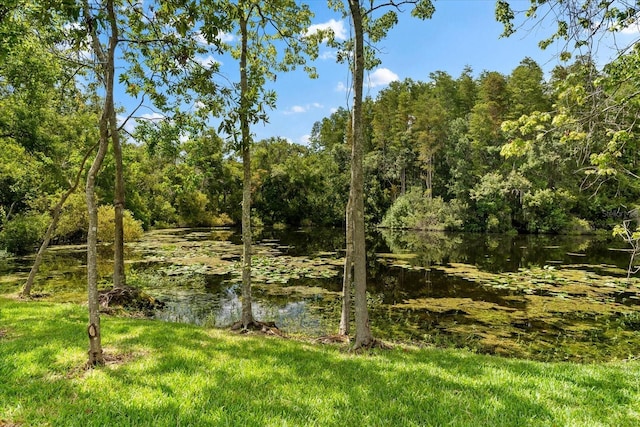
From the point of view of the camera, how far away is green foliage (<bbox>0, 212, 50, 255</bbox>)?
1992 cm

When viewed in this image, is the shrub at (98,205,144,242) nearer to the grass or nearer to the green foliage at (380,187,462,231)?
the grass

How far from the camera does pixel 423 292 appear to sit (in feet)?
44.7

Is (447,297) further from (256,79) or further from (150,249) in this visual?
(150,249)

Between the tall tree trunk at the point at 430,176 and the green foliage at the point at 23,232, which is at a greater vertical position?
the tall tree trunk at the point at 430,176

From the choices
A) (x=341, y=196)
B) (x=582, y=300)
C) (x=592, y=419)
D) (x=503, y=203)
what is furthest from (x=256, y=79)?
(x=341, y=196)

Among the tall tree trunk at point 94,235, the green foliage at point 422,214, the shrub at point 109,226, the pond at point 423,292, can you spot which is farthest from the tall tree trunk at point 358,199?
the green foliage at point 422,214

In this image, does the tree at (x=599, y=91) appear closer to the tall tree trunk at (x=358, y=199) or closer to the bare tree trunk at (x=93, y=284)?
the tall tree trunk at (x=358, y=199)

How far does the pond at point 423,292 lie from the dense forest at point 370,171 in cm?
403

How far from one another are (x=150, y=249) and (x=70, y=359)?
20.2 meters

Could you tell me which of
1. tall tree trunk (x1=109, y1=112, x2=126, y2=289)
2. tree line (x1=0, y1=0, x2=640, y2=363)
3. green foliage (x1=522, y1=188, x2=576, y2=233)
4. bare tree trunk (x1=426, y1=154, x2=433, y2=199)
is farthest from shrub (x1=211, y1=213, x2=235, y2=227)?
tall tree trunk (x1=109, y1=112, x2=126, y2=289)

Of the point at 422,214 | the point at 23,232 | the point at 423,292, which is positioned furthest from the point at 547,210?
the point at 23,232

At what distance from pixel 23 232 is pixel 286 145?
144 ft

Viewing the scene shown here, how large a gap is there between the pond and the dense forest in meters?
4.03

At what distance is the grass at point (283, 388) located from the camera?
3344mm
